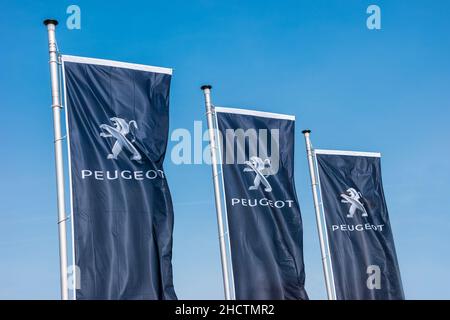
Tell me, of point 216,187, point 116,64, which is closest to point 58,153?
point 116,64

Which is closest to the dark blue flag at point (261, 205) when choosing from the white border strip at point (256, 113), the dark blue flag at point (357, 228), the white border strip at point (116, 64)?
the white border strip at point (256, 113)

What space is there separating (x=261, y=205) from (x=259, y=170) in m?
0.99

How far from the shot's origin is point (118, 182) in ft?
48.1

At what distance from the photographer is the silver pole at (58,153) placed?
13.4 meters

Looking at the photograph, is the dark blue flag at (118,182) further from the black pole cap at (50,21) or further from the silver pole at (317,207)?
the silver pole at (317,207)

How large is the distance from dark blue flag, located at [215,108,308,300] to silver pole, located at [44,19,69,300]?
5385 millimetres

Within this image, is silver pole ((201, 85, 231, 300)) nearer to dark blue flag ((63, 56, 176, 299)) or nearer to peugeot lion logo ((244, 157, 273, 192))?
peugeot lion logo ((244, 157, 273, 192))

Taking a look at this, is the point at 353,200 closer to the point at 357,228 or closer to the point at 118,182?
the point at 357,228

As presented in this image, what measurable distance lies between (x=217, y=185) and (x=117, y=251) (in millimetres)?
5045

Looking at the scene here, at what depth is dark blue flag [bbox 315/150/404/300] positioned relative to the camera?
75.2 feet

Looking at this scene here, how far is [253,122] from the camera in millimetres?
19312

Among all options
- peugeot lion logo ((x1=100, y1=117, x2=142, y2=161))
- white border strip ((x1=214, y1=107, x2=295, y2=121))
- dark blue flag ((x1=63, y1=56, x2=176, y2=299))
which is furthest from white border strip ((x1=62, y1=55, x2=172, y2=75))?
white border strip ((x1=214, y1=107, x2=295, y2=121))

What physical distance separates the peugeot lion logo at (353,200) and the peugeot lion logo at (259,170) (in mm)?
A: 5091
